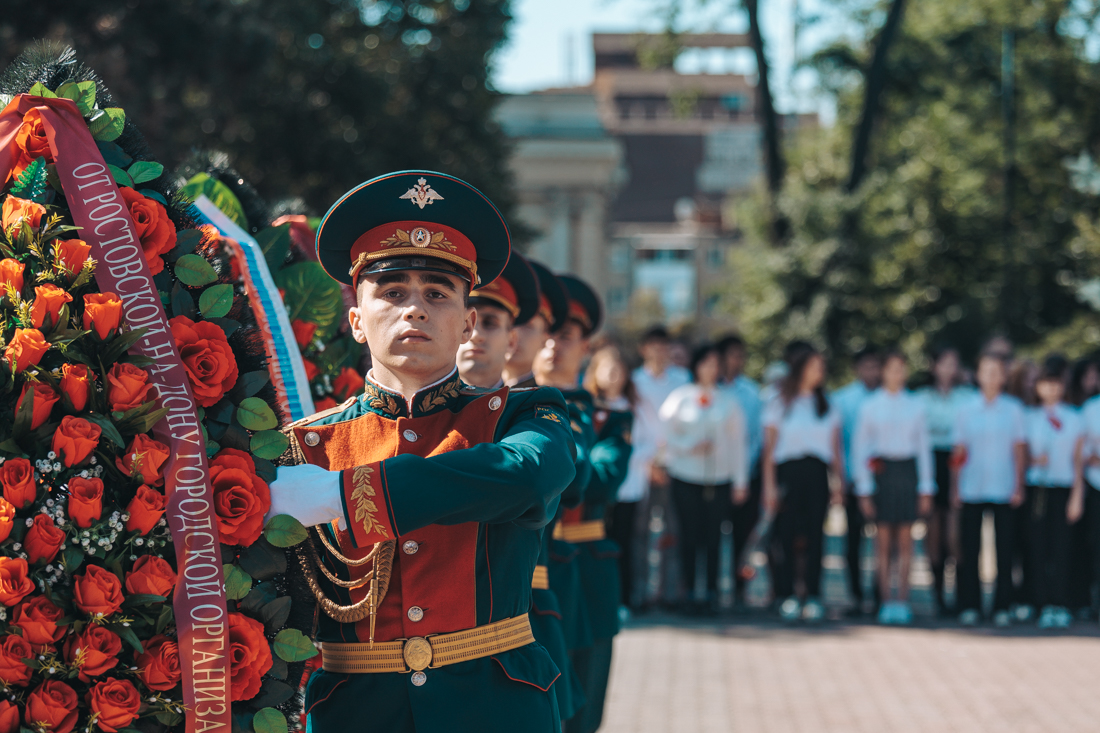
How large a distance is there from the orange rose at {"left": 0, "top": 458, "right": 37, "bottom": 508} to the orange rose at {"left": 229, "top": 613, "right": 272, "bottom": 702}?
0.42 metres

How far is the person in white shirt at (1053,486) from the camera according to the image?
28.3 feet

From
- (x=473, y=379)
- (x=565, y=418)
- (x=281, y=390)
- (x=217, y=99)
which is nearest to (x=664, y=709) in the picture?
(x=473, y=379)

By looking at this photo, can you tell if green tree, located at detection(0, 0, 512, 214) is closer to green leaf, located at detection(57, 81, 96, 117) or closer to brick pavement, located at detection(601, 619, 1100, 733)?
brick pavement, located at detection(601, 619, 1100, 733)

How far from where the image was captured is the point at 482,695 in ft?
7.89

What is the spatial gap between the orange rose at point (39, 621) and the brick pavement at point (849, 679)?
13.9 ft

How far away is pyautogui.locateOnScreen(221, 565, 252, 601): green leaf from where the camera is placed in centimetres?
220

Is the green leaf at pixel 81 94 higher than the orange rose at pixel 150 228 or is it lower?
higher

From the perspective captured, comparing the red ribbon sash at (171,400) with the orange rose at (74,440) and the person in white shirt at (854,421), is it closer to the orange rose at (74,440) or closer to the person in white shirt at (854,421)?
the orange rose at (74,440)

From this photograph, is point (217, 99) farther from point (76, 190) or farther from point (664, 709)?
point (76, 190)

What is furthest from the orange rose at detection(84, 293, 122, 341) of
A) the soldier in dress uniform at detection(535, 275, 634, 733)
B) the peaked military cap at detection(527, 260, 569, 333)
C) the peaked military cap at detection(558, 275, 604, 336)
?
the peaked military cap at detection(558, 275, 604, 336)

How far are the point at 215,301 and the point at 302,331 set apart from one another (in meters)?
1.50

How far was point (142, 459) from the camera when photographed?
213 centimetres

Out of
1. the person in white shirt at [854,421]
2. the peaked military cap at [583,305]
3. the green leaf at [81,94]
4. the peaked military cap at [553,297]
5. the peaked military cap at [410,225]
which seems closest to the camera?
the green leaf at [81,94]

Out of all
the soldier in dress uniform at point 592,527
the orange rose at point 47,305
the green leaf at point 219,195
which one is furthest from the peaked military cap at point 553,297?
the orange rose at point 47,305
